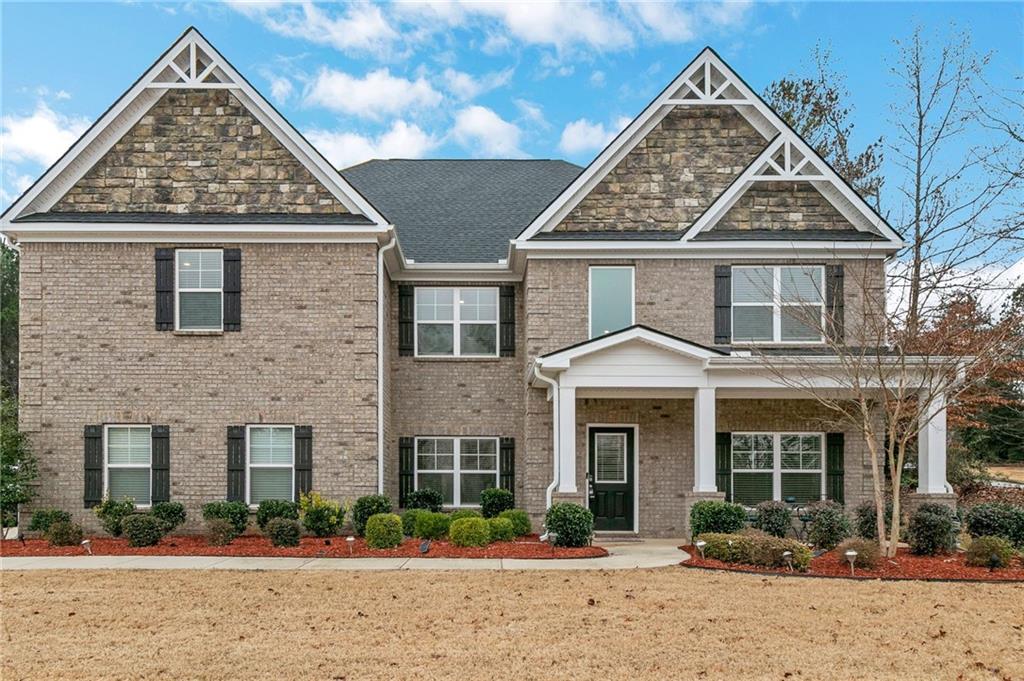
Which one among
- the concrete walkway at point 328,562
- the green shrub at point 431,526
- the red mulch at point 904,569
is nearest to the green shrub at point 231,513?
the concrete walkway at point 328,562

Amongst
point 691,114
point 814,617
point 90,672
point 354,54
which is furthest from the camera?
point 354,54

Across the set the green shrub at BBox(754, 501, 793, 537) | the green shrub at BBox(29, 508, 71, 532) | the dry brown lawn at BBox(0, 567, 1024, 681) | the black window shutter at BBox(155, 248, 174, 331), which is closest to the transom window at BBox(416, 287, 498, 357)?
the black window shutter at BBox(155, 248, 174, 331)

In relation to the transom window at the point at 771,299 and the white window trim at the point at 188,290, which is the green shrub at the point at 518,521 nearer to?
the transom window at the point at 771,299

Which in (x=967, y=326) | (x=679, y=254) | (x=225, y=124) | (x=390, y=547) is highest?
(x=225, y=124)

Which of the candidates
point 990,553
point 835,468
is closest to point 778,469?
point 835,468

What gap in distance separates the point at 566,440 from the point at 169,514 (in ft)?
24.1

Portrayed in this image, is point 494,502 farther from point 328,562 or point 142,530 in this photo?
point 142,530

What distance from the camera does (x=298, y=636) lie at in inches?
335

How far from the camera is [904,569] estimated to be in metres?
12.6

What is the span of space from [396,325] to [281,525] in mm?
5566

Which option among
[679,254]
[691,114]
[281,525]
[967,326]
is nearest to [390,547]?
[281,525]

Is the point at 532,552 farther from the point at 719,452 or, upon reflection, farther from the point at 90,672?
the point at 90,672

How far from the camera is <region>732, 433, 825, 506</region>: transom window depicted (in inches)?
696

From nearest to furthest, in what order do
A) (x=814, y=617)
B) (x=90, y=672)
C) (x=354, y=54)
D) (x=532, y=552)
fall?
(x=90, y=672), (x=814, y=617), (x=532, y=552), (x=354, y=54)
